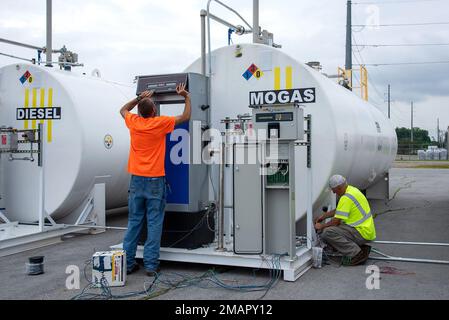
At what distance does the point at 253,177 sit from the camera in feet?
18.1

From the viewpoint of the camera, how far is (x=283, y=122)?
5.44 m

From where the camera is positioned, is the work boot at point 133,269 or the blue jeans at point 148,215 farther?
the work boot at point 133,269

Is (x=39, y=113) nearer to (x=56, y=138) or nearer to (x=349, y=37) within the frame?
(x=56, y=138)

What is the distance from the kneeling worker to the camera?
5.90 m

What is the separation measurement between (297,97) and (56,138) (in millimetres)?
4260

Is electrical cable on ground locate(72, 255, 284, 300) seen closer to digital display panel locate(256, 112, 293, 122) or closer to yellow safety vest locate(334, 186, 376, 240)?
yellow safety vest locate(334, 186, 376, 240)

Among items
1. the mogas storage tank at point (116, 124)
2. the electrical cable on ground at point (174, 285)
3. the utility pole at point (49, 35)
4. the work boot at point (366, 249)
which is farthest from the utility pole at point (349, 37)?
the electrical cable on ground at point (174, 285)

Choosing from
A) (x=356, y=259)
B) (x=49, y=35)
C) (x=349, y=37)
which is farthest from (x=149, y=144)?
(x=349, y=37)

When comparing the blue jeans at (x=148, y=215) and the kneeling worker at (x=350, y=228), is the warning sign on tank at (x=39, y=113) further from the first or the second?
the kneeling worker at (x=350, y=228)

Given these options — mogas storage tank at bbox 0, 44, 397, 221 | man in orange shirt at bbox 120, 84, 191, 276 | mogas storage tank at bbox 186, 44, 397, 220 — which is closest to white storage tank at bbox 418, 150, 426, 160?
mogas storage tank at bbox 0, 44, 397, 221

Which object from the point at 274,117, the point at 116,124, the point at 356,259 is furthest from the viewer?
the point at 116,124

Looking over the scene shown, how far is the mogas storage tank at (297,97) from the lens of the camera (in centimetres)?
641

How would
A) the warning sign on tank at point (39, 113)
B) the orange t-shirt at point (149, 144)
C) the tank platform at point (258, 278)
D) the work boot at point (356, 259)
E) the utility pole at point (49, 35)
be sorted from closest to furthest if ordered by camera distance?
the tank platform at point (258, 278) → the orange t-shirt at point (149, 144) → the work boot at point (356, 259) → the warning sign on tank at point (39, 113) → the utility pole at point (49, 35)

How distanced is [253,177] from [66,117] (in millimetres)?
4163
